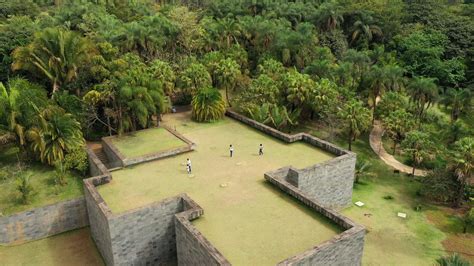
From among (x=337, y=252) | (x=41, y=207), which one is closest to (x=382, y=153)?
(x=337, y=252)

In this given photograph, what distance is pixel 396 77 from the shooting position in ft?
116

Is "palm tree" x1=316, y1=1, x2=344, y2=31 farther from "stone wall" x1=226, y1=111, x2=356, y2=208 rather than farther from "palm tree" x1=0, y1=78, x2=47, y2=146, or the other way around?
"palm tree" x1=0, y1=78, x2=47, y2=146

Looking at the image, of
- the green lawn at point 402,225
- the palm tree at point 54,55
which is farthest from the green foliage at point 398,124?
the palm tree at point 54,55

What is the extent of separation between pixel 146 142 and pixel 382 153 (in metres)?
19.3

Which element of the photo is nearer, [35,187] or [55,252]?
[55,252]

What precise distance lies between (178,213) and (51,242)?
8.43m

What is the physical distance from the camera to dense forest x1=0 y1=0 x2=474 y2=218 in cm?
2597

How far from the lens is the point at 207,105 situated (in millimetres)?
32281

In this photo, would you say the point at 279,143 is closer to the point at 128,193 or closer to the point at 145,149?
the point at 145,149

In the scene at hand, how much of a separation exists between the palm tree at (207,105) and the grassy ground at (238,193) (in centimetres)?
241

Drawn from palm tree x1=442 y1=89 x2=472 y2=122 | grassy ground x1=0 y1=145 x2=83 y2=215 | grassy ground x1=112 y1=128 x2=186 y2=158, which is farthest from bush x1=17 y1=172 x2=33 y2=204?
palm tree x1=442 y1=89 x2=472 y2=122

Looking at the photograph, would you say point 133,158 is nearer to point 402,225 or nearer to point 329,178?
point 329,178

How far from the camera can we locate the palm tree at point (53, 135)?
24578 mm

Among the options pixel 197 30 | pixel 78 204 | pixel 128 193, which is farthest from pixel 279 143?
pixel 197 30
